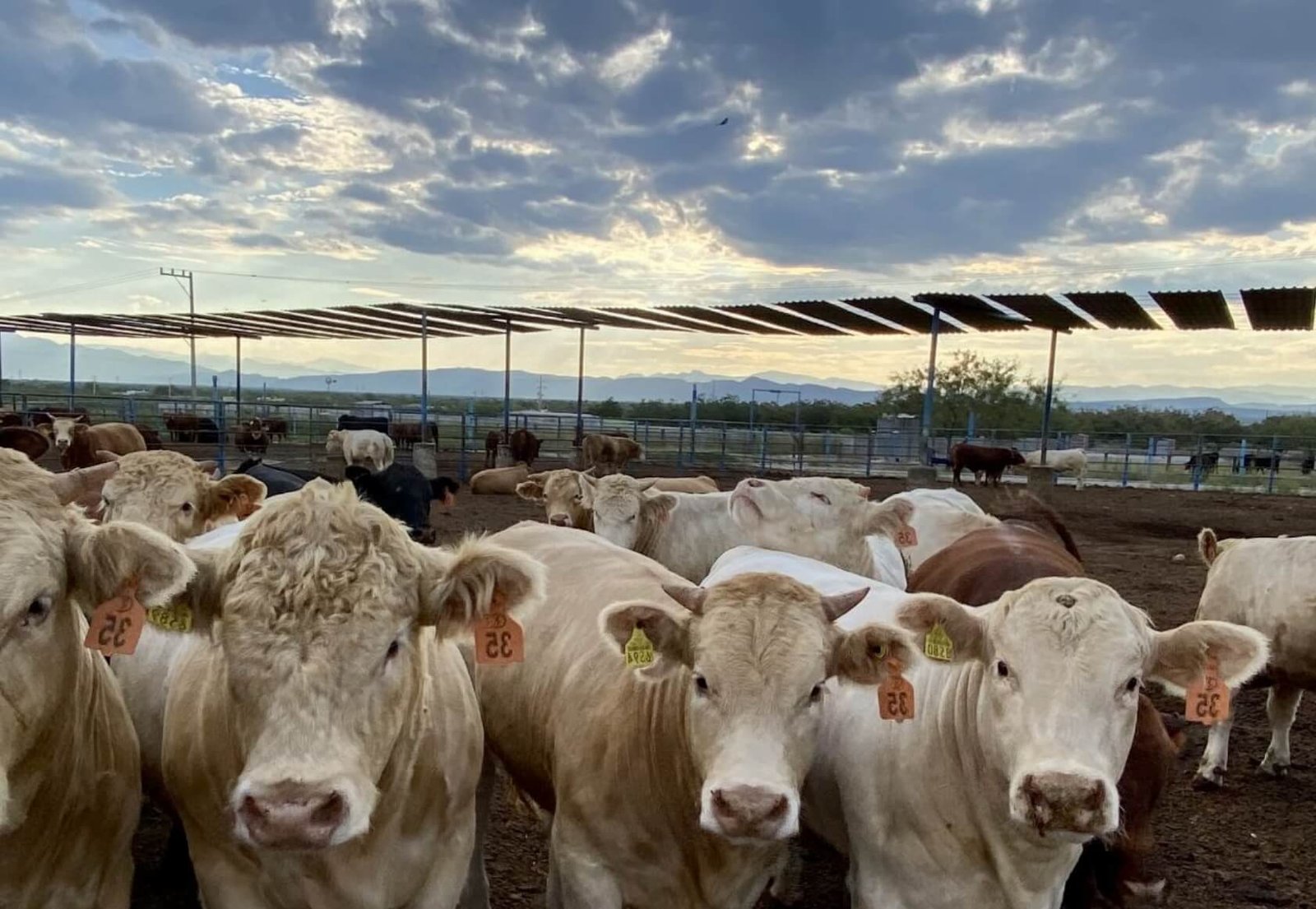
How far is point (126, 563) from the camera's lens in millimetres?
2266

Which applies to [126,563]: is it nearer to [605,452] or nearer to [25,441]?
[25,441]

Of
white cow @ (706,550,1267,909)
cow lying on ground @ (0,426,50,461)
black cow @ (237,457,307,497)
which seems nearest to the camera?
white cow @ (706,550,1267,909)

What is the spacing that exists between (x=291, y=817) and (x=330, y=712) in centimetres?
24

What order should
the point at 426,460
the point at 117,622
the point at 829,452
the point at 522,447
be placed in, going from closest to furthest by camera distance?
the point at 117,622, the point at 426,460, the point at 522,447, the point at 829,452

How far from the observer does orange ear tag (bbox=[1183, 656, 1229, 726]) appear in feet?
9.39

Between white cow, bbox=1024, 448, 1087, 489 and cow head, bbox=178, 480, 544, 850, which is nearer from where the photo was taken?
cow head, bbox=178, 480, 544, 850

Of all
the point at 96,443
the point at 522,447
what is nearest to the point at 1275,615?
the point at 96,443

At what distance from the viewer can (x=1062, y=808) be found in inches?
93.3

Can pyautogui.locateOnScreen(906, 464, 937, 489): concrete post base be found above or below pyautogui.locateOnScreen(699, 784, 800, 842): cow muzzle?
below

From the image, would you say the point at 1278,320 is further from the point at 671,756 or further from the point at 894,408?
the point at 894,408

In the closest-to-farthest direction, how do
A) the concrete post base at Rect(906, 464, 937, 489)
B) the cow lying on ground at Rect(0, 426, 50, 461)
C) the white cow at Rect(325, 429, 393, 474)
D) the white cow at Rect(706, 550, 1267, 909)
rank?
the white cow at Rect(706, 550, 1267, 909), the cow lying on ground at Rect(0, 426, 50, 461), the white cow at Rect(325, 429, 393, 474), the concrete post base at Rect(906, 464, 937, 489)

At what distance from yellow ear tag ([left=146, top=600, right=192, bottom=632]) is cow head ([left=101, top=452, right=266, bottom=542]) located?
8.10ft

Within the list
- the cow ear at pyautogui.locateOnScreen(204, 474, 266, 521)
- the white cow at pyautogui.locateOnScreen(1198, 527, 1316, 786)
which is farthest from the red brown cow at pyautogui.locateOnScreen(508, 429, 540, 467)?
the white cow at pyautogui.locateOnScreen(1198, 527, 1316, 786)

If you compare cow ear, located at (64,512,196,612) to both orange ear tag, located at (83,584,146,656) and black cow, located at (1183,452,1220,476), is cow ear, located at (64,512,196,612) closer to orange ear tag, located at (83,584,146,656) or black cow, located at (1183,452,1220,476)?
orange ear tag, located at (83,584,146,656)
